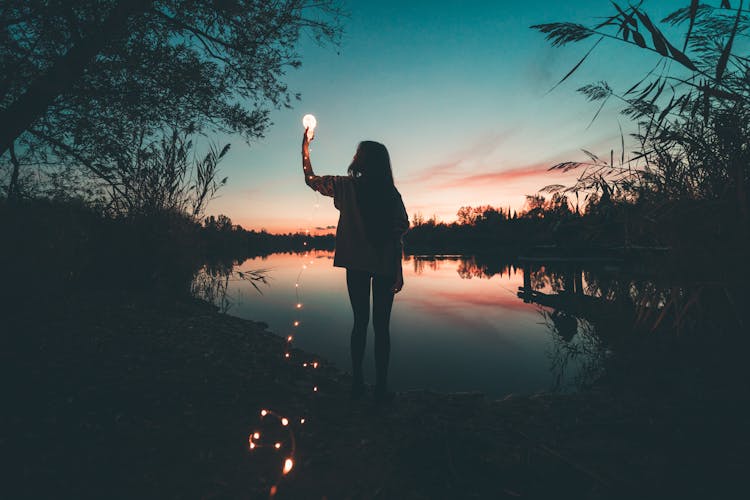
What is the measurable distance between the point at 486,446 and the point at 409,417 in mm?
855

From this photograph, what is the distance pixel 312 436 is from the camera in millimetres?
2932

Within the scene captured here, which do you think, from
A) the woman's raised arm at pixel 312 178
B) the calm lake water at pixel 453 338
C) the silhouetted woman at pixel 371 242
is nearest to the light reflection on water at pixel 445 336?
the calm lake water at pixel 453 338

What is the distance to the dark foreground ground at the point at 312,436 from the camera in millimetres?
2195

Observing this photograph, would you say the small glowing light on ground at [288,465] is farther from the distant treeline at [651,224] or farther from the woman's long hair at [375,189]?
the distant treeline at [651,224]

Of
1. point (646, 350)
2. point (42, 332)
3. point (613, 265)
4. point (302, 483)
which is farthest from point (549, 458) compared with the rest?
point (613, 265)

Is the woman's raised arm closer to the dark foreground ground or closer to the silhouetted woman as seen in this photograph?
the silhouetted woman

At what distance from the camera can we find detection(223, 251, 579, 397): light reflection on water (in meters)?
5.60

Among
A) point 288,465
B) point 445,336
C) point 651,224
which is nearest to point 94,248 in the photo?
point 288,465

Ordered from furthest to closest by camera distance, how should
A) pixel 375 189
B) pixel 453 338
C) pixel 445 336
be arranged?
1. pixel 445 336
2. pixel 453 338
3. pixel 375 189

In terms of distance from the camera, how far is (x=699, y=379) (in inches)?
148

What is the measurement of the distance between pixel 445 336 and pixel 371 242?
568 cm

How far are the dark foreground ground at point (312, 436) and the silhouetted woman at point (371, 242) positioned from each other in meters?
0.70

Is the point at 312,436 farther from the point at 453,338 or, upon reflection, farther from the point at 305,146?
the point at 453,338

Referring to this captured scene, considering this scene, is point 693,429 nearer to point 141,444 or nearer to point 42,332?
point 141,444
